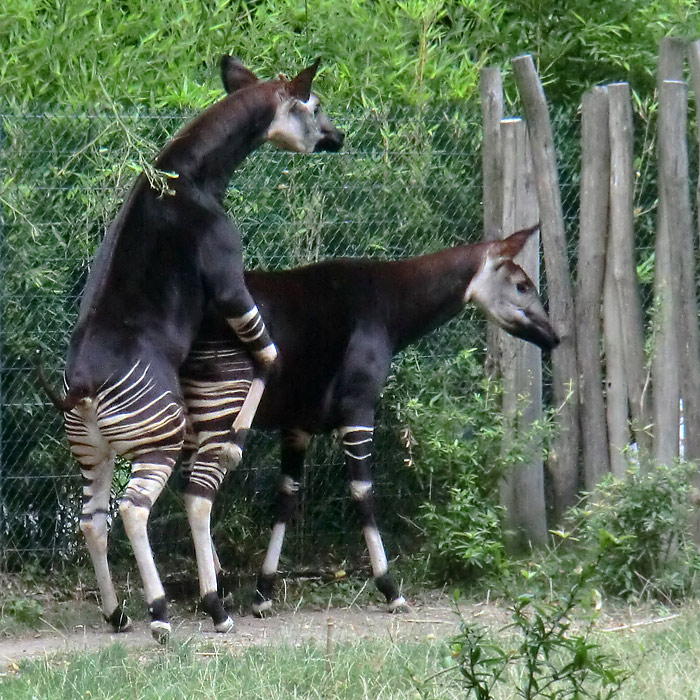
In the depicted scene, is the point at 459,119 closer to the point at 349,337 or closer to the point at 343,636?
the point at 349,337

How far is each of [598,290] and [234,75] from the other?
226cm

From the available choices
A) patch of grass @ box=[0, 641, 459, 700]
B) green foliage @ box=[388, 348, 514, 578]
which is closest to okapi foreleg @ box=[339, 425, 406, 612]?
green foliage @ box=[388, 348, 514, 578]

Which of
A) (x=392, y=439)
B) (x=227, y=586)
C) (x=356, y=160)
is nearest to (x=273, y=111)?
(x=356, y=160)

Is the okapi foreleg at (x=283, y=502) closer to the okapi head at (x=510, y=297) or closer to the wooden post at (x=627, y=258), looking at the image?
the okapi head at (x=510, y=297)

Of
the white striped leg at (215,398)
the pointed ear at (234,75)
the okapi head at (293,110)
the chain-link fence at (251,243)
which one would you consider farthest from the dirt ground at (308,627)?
the pointed ear at (234,75)

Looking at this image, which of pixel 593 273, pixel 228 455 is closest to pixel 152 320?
pixel 228 455

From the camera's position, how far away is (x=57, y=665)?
186 inches

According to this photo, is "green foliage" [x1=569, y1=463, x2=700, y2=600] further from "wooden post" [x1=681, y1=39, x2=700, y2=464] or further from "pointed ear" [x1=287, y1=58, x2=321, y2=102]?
"pointed ear" [x1=287, y1=58, x2=321, y2=102]

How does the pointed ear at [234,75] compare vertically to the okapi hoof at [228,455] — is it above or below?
above

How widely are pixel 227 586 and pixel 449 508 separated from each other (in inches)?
48.0

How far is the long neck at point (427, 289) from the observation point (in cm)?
617

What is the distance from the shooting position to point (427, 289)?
622 centimetres

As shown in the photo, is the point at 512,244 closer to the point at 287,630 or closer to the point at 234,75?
the point at 234,75

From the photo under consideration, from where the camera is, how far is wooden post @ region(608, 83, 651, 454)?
21.2ft
